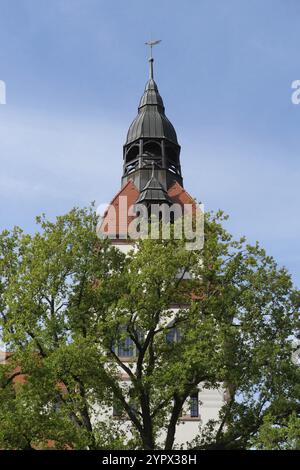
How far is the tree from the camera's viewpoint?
2528cm

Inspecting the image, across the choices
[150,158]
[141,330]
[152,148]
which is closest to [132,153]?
[152,148]

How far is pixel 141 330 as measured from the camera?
27984mm

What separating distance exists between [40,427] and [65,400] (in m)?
2.37

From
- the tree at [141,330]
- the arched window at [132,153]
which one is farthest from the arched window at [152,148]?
the tree at [141,330]

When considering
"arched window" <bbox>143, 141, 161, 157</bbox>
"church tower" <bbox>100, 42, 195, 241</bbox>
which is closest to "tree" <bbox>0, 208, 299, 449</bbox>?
"church tower" <bbox>100, 42, 195, 241</bbox>

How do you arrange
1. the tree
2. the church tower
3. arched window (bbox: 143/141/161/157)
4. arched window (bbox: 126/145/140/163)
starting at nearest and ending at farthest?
1. the tree
2. the church tower
3. arched window (bbox: 143/141/161/157)
4. arched window (bbox: 126/145/140/163)

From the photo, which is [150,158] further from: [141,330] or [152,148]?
[141,330]

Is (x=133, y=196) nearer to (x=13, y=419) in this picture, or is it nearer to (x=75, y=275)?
(x=75, y=275)

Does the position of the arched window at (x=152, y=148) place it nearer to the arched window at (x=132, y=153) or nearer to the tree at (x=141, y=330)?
the arched window at (x=132, y=153)

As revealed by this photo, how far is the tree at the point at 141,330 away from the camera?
25.3 m

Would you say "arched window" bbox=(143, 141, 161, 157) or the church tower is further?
"arched window" bbox=(143, 141, 161, 157)

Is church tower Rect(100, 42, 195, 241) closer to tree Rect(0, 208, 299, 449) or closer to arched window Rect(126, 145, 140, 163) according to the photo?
arched window Rect(126, 145, 140, 163)

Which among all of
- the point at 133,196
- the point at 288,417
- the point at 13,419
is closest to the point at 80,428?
the point at 13,419

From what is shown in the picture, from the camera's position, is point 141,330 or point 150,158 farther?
point 150,158
